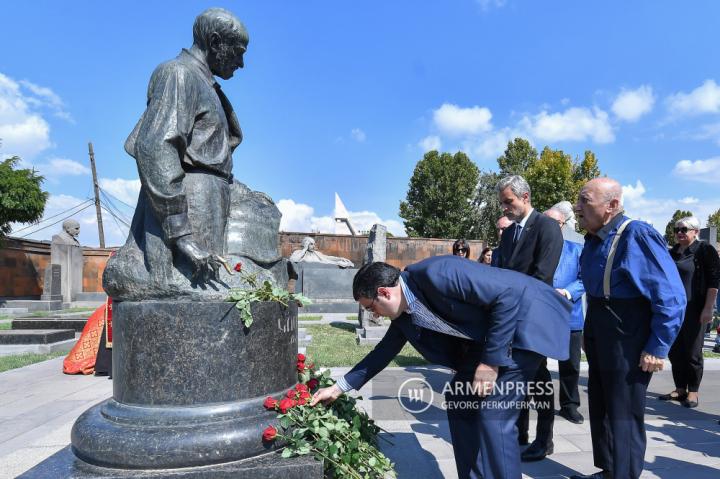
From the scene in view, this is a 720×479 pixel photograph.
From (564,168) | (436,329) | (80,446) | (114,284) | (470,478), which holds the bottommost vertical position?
(470,478)

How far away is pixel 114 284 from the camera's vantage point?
260 centimetres

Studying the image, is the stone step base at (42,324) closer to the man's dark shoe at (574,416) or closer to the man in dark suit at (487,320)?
the man's dark shoe at (574,416)

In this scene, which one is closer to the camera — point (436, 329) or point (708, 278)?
point (436, 329)

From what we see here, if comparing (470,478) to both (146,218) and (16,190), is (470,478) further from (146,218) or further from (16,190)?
(16,190)

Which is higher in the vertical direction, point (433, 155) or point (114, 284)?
point (433, 155)

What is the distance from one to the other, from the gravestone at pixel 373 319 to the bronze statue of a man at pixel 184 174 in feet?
18.9

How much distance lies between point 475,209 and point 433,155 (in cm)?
594

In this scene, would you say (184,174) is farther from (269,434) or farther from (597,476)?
(597,476)

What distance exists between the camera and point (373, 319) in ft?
33.2

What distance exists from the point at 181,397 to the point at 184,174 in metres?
1.20

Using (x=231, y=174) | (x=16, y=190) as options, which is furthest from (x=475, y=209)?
(x=231, y=174)

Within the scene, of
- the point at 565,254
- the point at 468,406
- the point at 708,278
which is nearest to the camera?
the point at 468,406

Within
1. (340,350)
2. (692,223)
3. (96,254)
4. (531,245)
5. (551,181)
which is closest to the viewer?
(531,245)

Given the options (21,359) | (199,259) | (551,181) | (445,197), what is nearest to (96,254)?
(21,359)
